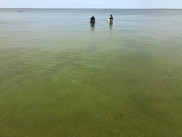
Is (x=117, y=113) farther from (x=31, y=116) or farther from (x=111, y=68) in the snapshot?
(x=111, y=68)

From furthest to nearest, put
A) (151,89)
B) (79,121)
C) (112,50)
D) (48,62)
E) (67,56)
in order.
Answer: (112,50), (67,56), (48,62), (151,89), (79,121)

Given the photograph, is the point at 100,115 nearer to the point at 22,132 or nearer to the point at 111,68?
the point at 22,132

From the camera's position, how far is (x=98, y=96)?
35.2ft

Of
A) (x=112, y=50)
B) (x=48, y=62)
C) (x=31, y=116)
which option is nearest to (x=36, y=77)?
(x=48, y=62)


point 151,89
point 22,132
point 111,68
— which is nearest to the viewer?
point 22,132

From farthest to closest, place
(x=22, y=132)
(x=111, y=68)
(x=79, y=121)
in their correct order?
(x=111, y=68) < (x=79, y=121) < (x=22, y=132)

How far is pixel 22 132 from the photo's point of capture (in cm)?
784

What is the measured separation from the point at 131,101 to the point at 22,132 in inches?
183

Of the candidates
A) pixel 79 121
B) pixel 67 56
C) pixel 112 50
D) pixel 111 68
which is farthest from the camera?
pixel 112 50

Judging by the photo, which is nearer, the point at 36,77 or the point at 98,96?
the point at 98,96

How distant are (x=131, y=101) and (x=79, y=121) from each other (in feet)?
8.94

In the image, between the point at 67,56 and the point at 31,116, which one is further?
Answer: the point at 67,56

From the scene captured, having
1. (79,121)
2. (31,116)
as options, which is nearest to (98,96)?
(79,121)

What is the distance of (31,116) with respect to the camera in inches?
350
